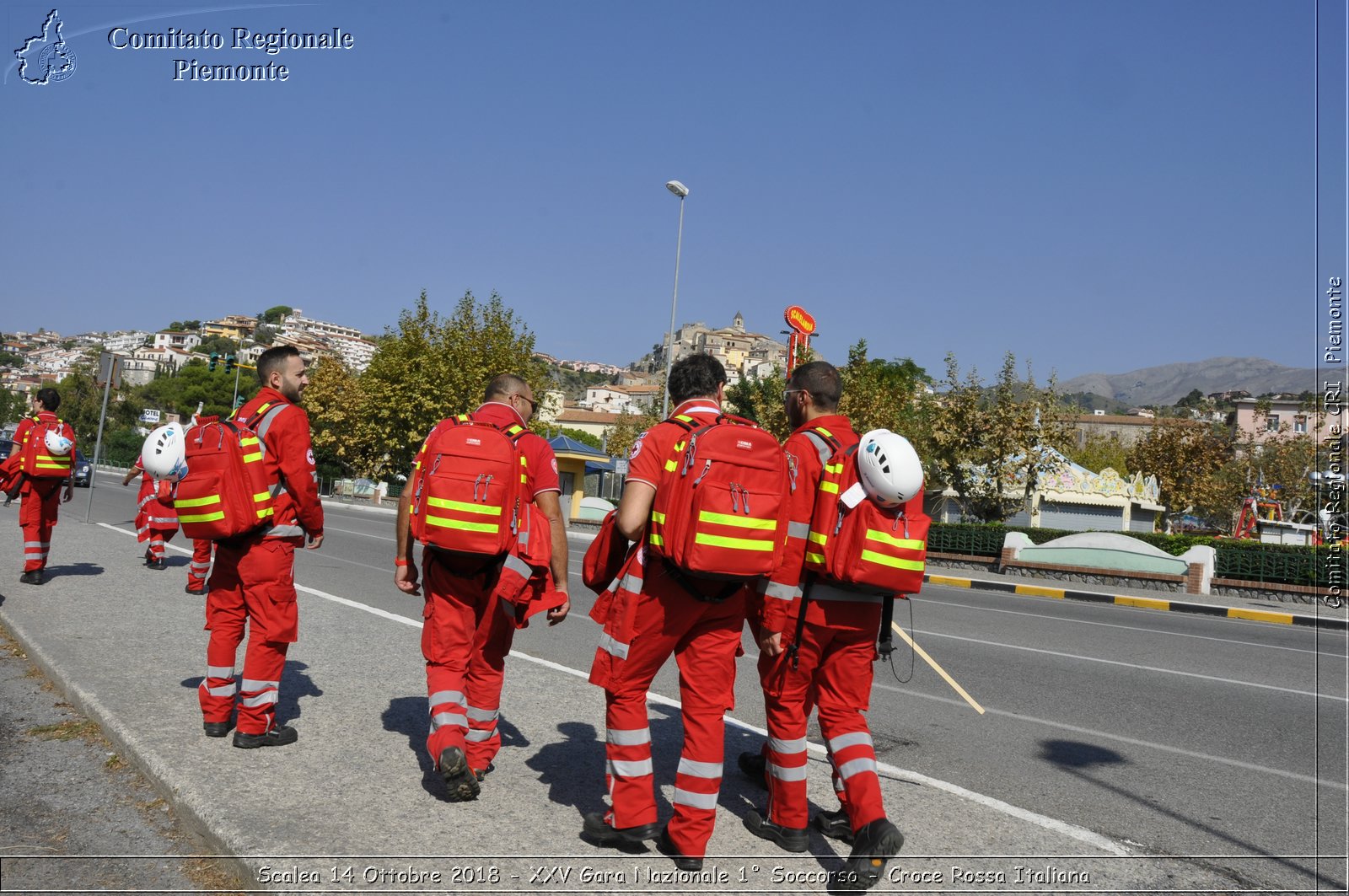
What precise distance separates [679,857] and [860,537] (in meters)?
1.38

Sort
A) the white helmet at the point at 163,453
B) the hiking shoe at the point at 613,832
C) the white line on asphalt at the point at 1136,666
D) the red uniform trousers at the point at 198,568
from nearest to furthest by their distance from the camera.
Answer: the hiking shoe at the point at 613,832, the white helmet at the point at 163,453, the white line on asphalt at the point at 1136,666, the red uniform trousers at the point at 198,568

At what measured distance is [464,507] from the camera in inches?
170

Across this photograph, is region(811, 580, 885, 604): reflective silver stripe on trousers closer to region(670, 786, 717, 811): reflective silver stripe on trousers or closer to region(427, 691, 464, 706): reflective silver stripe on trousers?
region(670, 786, 717, 811): reflective silver stripe on trousers

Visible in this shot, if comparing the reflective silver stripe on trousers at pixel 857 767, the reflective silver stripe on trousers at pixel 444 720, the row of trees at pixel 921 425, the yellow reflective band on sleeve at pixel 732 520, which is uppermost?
the row of trees at pixel 921 425

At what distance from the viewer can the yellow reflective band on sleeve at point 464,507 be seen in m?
4.32

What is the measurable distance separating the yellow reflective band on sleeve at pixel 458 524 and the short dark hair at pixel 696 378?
0.98 metres

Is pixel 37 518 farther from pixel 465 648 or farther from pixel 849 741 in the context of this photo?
pixel 849 741

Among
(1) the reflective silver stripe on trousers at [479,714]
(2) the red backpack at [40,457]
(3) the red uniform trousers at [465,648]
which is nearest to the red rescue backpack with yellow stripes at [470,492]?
→ (3) the red uniform trousers at [465,648]

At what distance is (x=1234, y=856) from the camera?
14.9 feet

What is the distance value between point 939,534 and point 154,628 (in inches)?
871

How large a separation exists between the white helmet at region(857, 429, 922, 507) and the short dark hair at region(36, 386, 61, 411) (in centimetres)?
875

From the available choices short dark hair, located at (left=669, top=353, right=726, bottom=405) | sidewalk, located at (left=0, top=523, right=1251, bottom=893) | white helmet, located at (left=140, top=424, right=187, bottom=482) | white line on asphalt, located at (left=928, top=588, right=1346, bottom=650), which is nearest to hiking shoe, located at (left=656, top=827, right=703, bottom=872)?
sidewalk, located at (left=0, top=523, right=1251, bottom=893)

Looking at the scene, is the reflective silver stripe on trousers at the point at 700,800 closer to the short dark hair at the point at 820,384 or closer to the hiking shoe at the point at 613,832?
the hiking shoe at the point at 613,832

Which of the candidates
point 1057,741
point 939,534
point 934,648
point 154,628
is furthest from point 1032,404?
point 154,628
